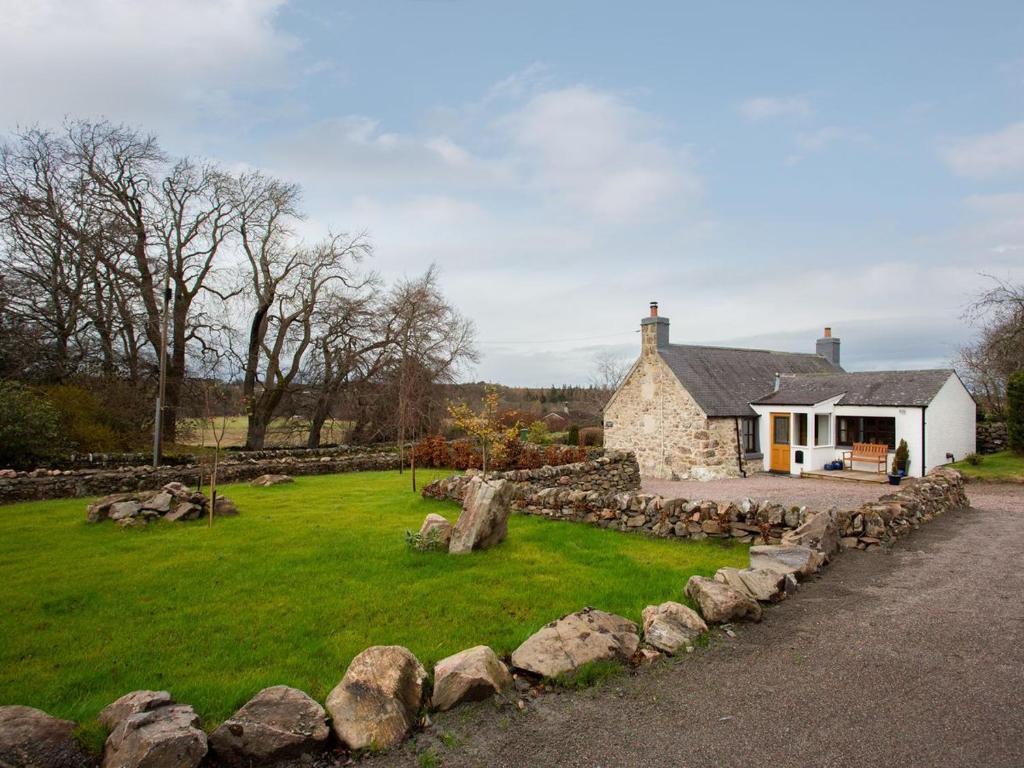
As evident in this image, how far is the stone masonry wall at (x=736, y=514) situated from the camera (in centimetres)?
954

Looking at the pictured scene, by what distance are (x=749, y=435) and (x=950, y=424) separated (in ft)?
23.1

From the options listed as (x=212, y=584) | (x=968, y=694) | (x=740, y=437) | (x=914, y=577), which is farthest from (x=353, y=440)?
(x=968, y=694)

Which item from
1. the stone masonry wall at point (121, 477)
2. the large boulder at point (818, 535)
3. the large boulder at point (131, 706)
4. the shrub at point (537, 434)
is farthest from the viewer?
the shrub at point (537, 434)

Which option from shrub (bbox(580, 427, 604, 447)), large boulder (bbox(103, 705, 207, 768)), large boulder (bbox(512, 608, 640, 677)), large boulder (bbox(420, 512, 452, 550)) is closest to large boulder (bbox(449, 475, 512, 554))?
large boulder (bbox(420, 512, 452, 550))

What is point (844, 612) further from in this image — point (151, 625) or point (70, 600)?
point (70, 600)

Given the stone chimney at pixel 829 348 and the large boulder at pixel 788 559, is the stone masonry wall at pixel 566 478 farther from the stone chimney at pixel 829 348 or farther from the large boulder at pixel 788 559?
the stone chimney at pixel 829 348

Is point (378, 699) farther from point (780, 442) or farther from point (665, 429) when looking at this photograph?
point (780, 442)

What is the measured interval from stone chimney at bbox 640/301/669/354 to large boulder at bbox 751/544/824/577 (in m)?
18.4

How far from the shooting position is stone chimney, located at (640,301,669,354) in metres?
26.1

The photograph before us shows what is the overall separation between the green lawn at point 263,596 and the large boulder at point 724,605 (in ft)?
2.29

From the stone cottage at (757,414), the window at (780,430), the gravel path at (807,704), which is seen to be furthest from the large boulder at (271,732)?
the window at (780,430)

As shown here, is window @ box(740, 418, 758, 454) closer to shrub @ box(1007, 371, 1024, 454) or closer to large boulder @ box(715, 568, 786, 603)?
shrub @ box(1007, 371, 1024, 454)

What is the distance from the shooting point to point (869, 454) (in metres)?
22.0

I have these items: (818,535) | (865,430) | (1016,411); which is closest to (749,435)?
(865,430)
